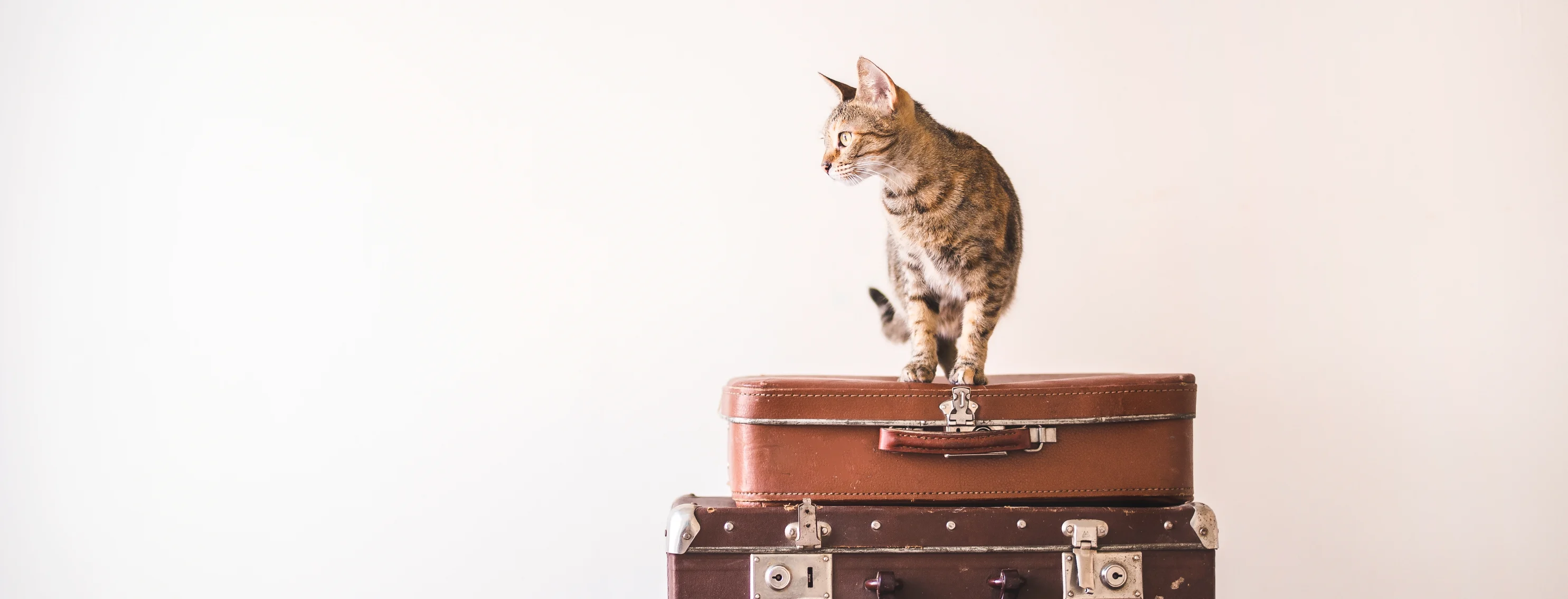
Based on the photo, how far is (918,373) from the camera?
1.30 metres

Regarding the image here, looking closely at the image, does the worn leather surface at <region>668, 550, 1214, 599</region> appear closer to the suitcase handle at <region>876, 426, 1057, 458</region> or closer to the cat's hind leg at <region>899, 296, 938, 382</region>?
the suitcase handle at <region>876, 426, 1057, 458</region>

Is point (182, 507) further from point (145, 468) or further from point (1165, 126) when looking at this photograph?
point (1165, 126)

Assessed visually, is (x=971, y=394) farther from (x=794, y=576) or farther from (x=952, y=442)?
(x=794, y=576)

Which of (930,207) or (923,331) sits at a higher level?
(930,207)

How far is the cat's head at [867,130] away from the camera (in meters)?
1.26

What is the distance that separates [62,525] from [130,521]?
0.35 ft

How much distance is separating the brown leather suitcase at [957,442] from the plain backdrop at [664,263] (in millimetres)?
553

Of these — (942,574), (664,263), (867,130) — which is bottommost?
(942,574)

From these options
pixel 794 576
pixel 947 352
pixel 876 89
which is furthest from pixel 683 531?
pixel 876 89

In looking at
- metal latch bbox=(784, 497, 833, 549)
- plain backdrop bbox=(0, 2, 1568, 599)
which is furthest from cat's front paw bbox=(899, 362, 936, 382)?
plain backdrop bbox=(0, 2, 1568, 599)

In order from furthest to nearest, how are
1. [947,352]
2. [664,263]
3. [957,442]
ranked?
[664,263]
[947,352]
[957,442]

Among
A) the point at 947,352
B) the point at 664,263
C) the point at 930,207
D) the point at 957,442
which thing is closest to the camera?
the point at 957,442

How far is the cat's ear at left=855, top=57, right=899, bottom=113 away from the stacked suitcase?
38cm

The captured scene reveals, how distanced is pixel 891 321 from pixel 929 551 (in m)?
0.42
